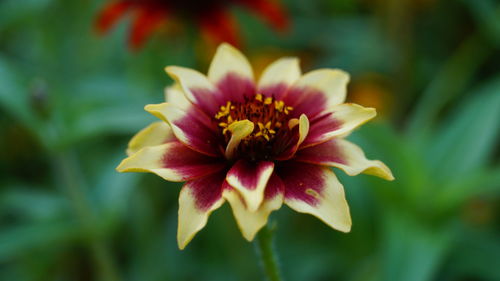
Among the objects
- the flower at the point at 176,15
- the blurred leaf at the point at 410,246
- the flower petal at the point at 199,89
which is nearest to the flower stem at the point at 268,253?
the flower petal at the point at 199,89

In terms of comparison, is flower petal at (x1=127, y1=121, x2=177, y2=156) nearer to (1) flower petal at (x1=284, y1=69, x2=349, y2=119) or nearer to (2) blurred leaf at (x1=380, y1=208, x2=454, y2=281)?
(1) flower petal at (x1=284, y1=69, x2=349, y2=119)

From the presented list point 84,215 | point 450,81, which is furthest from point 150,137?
point 450,81

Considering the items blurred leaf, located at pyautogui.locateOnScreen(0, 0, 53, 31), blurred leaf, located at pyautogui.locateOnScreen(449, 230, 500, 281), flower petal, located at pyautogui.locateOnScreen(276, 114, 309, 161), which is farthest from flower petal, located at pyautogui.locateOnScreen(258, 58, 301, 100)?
blurred leaf, located at pyautogui.locateOnScreen(0, 0, 53, 31)

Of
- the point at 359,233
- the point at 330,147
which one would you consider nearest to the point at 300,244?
the point at 359,233

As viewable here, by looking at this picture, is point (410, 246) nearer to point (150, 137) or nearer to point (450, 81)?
point (150, 137)

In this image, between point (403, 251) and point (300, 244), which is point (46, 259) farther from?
point (403, 251)
